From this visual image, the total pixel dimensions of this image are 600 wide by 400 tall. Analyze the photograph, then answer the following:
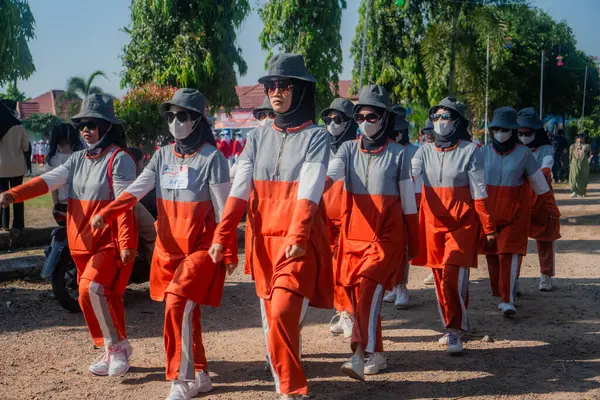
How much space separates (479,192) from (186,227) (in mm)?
2703

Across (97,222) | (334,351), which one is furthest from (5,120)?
(334,351)

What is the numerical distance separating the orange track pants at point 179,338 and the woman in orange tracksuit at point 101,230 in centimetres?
69

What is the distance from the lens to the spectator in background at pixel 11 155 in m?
11.6

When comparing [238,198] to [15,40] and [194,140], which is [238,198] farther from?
[15,40]

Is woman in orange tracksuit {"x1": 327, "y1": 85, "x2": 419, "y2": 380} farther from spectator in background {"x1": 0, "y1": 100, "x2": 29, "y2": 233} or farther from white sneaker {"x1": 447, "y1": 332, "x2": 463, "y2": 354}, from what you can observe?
spectator in background {"x1": 0, "y1": 100, "x2": 29, "y2": 233}

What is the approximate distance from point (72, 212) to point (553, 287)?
19.6 ft

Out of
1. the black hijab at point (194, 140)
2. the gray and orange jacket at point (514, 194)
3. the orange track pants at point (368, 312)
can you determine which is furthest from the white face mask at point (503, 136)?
the black hijab at point (194, 140)

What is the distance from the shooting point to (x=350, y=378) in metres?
5.83

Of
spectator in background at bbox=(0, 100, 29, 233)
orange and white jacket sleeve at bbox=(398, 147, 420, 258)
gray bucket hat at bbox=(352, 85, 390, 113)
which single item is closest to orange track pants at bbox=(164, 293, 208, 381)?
orange and white jacket sleeve at bbox=(398, 147, 420, 258)

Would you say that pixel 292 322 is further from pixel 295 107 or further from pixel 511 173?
pixel 511 173

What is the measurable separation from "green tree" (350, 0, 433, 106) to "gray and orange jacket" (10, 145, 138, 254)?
25.5 m

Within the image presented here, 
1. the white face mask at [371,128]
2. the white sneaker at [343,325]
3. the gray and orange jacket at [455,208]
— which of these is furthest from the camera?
the white sneaker at [343,325]

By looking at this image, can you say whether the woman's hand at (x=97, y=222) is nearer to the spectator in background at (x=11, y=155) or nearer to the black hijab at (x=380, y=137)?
the black hijab at (x=380, y=137)

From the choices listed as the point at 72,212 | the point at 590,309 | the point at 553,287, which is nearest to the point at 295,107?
the point at 72,212
